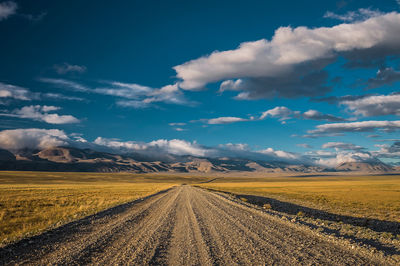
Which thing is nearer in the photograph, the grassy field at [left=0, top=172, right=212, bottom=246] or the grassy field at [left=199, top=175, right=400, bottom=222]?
the grassy field at [left=0, top=172, right=212, bottom=246]

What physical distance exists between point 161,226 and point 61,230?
478 cm

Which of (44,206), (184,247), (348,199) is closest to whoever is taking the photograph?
(184,247)

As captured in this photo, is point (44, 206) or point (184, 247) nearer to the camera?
point (184, 247)

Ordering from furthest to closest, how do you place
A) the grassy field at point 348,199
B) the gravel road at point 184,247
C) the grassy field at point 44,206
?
1. the grassy field at point 348,199
2. the grassy field at point 44,206
3. the gravel road at point 184,247

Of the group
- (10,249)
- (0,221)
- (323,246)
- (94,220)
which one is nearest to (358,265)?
(323,246)

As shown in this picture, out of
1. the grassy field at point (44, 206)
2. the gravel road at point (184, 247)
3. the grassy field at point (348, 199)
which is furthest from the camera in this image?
the grassy field at point (348, 199)

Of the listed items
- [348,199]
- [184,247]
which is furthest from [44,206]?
[348,199]

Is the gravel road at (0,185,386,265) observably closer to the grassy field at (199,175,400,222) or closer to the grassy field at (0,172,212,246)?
the grassy field at (0,172,212,246)

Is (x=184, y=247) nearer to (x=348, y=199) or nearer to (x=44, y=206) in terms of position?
(x=44, y=206)

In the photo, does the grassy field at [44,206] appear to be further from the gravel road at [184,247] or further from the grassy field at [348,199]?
the grassy field at [348,199]

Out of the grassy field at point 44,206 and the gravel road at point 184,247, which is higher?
the gravel road at point 184,247

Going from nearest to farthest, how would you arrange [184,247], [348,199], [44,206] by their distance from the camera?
1. [184,247]
2. [44,206]
3. [348,199]

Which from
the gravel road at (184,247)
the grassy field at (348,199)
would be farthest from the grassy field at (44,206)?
the grassy field at (348,199)

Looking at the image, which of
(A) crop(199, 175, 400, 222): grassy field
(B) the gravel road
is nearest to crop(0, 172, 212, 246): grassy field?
(B) the gravel road
